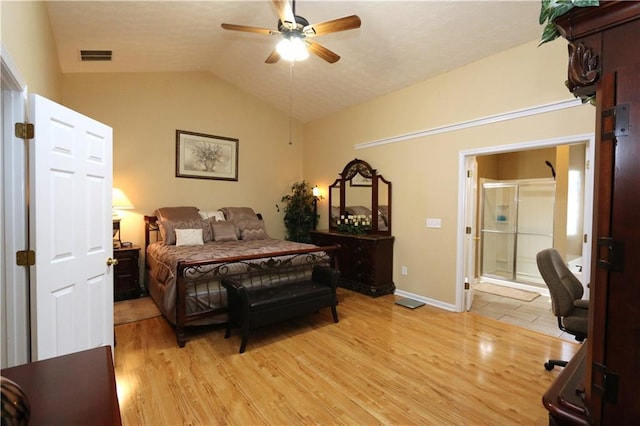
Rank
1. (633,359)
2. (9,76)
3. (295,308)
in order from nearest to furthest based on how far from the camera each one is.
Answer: (633,359)
(9,76)
(295,308)

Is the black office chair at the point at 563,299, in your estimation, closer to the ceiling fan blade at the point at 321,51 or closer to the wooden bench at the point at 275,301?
the wooden bench at the point at 275,301

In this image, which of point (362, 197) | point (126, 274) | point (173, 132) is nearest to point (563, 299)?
point (362, 197)

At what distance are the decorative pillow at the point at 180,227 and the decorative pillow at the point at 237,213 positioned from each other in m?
0.44

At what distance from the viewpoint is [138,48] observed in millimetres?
3699

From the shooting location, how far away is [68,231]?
77.0 inches

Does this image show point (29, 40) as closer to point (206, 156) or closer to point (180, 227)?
point (180, 227)

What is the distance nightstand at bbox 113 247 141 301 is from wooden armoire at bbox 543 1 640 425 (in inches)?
186

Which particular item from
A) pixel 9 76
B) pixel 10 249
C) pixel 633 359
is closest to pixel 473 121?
pixel 633 359

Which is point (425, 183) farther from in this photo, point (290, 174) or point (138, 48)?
point (138, 48)

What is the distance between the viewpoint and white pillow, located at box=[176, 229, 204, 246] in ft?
13.6

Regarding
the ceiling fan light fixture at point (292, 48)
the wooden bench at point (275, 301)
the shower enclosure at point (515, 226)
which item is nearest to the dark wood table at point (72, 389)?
the wooden bench at point (275, 301)

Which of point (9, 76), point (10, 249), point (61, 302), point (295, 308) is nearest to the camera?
point (9, 76)

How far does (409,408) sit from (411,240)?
102 inches

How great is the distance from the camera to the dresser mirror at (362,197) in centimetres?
465
